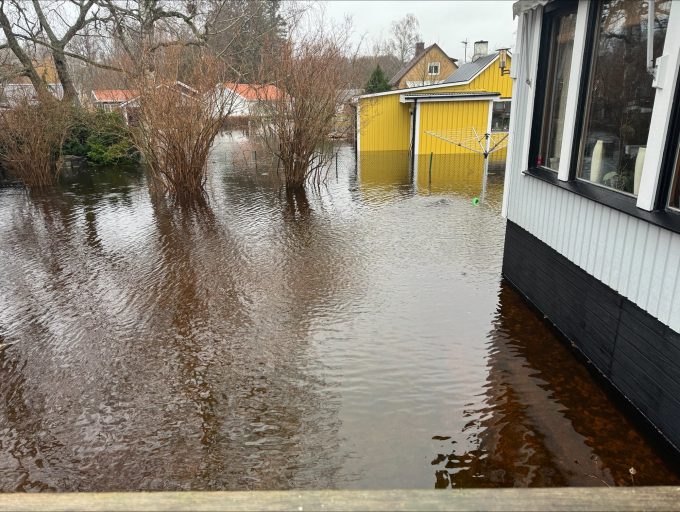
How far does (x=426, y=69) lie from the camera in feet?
121

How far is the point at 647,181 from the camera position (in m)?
3.02

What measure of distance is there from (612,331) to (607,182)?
1.16 m

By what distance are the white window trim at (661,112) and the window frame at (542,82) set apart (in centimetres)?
142

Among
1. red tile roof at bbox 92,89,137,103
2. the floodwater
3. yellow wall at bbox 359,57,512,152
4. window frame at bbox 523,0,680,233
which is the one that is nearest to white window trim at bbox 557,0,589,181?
window frame at bbox 523,0,680,233

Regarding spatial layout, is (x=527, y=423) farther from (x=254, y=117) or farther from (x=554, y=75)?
(x=254, y=117)

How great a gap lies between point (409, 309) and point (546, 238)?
60.9 inches

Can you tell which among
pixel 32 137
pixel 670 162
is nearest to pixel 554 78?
pixel 670 162

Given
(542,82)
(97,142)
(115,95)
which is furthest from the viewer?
(97,142)

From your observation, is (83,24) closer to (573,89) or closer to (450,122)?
(450,122)

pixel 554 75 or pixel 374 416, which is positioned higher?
pixel 554 75

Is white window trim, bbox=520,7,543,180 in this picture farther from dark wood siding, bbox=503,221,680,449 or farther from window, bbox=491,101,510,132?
window, bbox=491,101,510,132

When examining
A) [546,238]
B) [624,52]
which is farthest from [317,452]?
[624,52]

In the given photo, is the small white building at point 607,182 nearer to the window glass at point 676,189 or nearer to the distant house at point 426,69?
the window glass at point 676,189

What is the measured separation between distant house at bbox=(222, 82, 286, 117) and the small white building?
6752 mm
